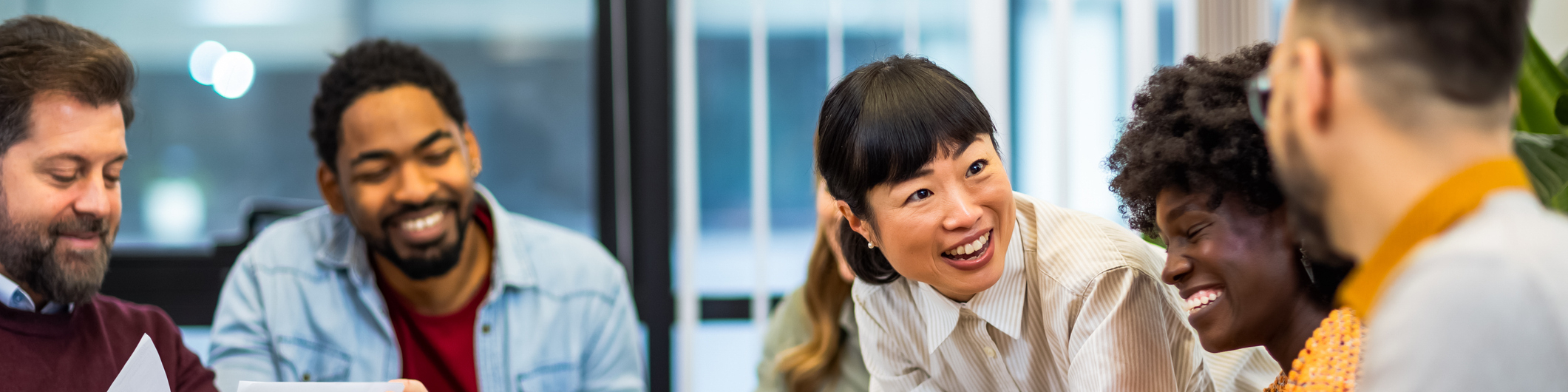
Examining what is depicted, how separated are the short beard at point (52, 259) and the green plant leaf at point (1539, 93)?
2141 millimetres

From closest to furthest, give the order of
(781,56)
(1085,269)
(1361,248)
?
(1361,248), (1085,269), (781,56)

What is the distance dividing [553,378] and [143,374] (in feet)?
2.77

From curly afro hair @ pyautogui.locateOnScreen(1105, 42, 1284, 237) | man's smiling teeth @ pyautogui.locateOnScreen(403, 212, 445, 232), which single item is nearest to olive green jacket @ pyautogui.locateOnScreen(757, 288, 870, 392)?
man's smiling teeth @ pyautogui.locateOnScreen(403, 212, 445, 232)

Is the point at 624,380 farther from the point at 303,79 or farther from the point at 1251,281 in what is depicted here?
the point at 303,79

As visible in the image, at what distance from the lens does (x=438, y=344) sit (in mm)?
2084

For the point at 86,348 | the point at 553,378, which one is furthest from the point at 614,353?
the point at 86,348

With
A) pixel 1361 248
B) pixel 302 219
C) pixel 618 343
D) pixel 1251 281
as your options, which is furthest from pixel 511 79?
pixel 1361 248

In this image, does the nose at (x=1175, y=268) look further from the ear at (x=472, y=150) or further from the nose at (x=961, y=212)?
the ear at (x=472, y=150)

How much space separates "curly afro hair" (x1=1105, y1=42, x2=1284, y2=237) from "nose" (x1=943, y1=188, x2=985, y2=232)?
7.9 inches

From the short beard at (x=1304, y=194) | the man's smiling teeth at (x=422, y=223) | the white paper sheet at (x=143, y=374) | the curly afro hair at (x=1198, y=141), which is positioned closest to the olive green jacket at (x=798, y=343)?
the man's smiling teeth at (x=422, y=223)

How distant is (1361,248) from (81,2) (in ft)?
11.6

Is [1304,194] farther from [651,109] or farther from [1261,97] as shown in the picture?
[651,109]

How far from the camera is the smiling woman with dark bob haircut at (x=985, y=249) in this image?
1241mm

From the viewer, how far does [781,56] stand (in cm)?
286
